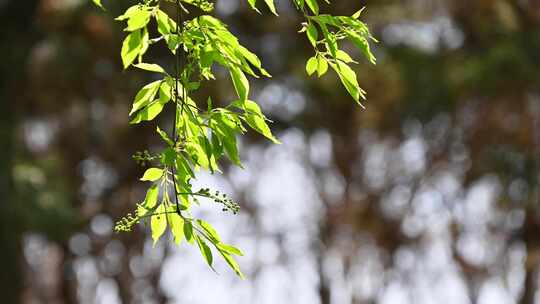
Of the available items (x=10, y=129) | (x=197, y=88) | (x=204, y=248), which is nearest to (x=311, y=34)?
(x=197, y=88)

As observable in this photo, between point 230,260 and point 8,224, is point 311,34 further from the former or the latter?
point 8,224

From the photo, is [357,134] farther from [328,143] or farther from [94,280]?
[94,280]

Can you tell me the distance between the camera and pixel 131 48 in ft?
4.46

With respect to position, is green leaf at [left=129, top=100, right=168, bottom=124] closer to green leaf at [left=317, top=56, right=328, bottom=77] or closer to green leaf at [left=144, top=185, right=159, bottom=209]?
green leaf at [left=144, top=185, right=159, bottom=209]

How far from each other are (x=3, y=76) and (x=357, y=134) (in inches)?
232

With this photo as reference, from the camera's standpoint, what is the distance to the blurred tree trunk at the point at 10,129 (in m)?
7.05

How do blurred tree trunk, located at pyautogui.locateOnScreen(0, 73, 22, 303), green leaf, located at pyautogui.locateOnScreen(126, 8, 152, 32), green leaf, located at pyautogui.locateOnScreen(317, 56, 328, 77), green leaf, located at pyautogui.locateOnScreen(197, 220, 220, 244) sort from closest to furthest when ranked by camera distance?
green leaf, located at pyautogui.locateOnScreen(126, 8, 152, 32), green leaf, located at pyautogui.locateOnScreen(197, 220, 220, 244), green leaf, located at pyautogui.locateOnScreen(317, 56, 328, 77), blurred tree trunk, located at pyautogui.locateOnScreen(0, 73, 22, 303)

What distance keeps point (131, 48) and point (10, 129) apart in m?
6.47

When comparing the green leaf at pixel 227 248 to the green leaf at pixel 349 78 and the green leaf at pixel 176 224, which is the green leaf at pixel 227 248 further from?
the green leaf at pixel 349 78

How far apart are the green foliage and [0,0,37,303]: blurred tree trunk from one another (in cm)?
594

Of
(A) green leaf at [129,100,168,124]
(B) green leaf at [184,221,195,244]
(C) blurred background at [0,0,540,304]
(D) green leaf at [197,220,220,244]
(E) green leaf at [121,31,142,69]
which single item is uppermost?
(E) green leaf at [121,31,142,69]

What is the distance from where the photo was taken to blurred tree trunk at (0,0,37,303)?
23.1 ft

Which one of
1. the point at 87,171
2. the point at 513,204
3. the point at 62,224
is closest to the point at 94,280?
the point at 87,171

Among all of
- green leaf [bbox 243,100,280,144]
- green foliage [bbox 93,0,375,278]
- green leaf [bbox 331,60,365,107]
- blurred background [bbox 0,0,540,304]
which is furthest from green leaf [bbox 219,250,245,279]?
blurred background [bbox 0,0,540,304]
